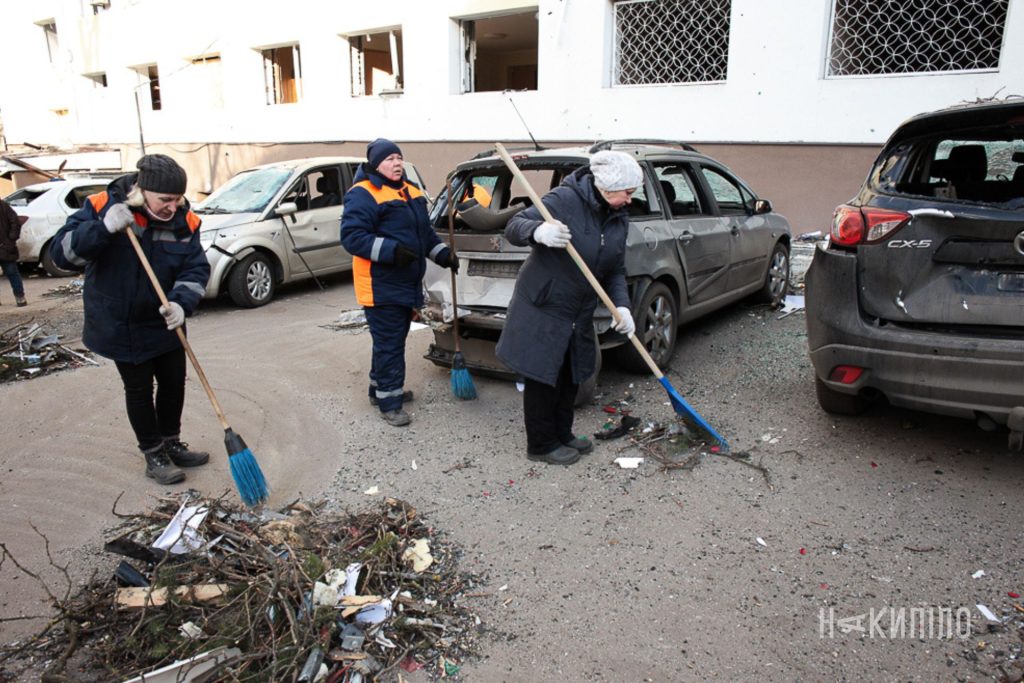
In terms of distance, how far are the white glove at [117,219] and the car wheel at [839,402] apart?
393 centimetres

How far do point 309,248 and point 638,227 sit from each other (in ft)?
16.8

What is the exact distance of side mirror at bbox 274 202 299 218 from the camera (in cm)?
865

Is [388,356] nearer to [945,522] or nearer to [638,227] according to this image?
[638,227]

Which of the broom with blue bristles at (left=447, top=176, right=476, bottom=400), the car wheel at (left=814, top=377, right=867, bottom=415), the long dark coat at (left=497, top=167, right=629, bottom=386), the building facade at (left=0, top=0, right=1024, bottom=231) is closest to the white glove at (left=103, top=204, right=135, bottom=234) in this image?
the long dark coat at (left=497, top=167, right=629, bottom=386)

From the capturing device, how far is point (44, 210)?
1088 centimetres

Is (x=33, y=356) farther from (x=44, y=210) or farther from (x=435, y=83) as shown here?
(x=435, y=83)

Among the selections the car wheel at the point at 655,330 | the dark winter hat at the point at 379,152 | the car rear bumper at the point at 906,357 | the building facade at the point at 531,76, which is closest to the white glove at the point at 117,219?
the dark winter hat at the point at 379,152

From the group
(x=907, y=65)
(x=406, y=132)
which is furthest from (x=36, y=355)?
(x=907, y=65)

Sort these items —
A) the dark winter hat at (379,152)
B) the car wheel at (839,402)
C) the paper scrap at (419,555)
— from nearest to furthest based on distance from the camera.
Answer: the paper scrap at (419,555) → the car wheel at (839,402) → the dark winter hat at (379,152)

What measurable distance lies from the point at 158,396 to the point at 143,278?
2.53 feet

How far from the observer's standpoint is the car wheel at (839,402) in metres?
4.54

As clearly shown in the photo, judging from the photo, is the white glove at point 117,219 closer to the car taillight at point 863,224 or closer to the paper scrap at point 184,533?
the paper scrap at point 184,533

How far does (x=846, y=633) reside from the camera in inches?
112

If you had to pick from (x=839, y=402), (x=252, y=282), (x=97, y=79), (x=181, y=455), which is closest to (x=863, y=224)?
(x=839, y=402)
